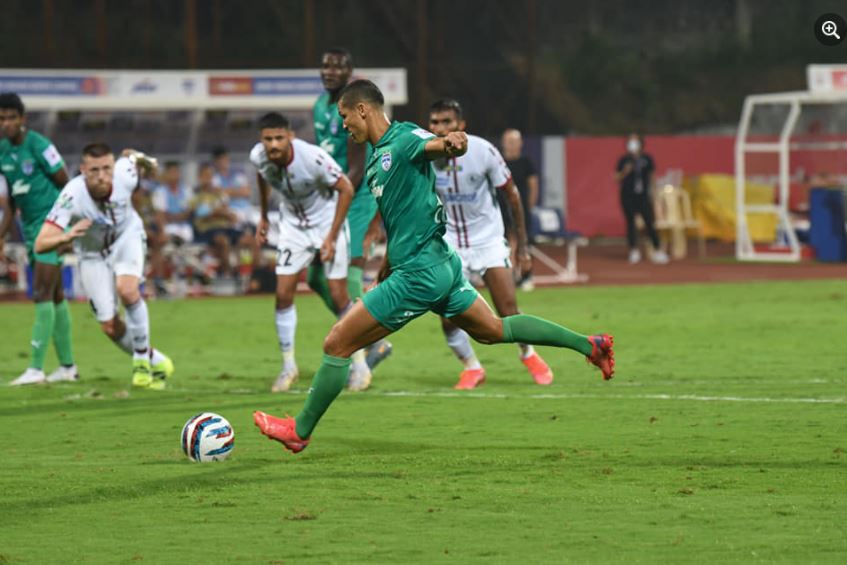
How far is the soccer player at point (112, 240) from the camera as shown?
12844 millimetres

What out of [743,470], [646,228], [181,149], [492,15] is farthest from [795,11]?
[743,470]

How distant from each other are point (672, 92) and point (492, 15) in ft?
41.2

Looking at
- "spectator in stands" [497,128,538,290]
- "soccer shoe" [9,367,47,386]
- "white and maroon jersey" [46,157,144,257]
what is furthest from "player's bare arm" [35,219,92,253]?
"spectator in stands" [497,128,538,290]

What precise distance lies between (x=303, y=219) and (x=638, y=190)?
1869cm

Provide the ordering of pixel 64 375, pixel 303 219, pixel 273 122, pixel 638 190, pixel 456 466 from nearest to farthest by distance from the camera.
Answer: pixel 456 466 → pixel 273 122 → pixel 303 219 → pixel 64 375 → pixel 638 190

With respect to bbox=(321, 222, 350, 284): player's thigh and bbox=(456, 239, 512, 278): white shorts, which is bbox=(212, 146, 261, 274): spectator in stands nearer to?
bbox=(321, 222, 350, 284): player's thigh

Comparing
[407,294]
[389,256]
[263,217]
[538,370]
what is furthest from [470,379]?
[407,294]

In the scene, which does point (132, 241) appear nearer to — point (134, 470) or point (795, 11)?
point (134, 470)

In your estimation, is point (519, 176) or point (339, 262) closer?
Answer: point (339, 262)

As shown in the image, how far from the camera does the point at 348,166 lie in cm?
1362

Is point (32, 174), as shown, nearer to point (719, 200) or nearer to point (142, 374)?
point (142, 374)

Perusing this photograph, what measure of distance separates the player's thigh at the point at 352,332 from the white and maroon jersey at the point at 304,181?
3.85 metres

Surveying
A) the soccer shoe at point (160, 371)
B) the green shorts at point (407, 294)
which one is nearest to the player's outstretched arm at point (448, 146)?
the green shorts at point (407, 294)

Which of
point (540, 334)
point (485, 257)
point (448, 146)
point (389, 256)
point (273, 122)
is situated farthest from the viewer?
point (485, 257)
